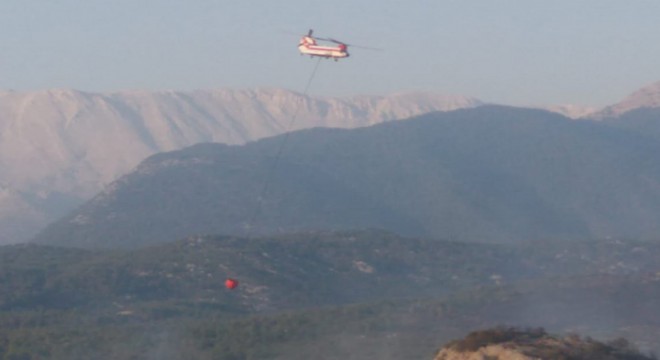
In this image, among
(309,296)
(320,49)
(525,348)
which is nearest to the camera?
(525,348)

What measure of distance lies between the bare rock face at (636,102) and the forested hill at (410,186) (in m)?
19.2

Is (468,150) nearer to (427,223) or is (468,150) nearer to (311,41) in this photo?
(427,223)

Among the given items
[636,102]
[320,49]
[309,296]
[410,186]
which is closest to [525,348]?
[320,49]

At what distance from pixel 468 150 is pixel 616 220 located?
26.4m

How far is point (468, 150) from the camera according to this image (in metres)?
143

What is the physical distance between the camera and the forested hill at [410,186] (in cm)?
11338

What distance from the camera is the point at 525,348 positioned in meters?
23.8

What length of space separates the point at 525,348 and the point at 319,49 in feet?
79.5

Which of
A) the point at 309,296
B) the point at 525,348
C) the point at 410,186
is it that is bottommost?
the point at 410,186

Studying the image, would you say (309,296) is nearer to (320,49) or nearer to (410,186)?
(320,49)

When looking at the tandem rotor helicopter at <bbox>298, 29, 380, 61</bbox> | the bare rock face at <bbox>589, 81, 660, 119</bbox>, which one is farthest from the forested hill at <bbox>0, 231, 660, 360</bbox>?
the bare rock face at <bbox>589, 81, 660, 119</bbox>

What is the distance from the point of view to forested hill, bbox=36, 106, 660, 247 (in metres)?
113

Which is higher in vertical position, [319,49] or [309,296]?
[319,49]

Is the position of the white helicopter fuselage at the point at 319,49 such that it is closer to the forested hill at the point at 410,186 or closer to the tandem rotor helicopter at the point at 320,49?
the tandem rotor helicopter at the point at 320,49
